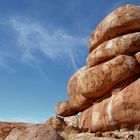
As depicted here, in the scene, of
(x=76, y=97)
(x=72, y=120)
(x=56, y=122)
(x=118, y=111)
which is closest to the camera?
(x=118, y=111)

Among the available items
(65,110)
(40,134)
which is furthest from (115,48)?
(40,134)

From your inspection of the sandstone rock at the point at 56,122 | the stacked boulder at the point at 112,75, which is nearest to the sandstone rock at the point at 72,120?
the sandstone rock at the point at 56,122

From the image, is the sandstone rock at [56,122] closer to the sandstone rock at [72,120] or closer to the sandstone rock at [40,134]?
the sandstone rock at [72,120]

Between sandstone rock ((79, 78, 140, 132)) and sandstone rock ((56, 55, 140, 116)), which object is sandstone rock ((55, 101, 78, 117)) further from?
sandstone rock ((79, 78, 140, 132))

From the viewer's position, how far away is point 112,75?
1040 inches

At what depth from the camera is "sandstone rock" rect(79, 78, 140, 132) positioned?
23.1 meters

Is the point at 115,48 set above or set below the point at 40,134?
above

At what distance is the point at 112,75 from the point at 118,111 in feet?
11.9

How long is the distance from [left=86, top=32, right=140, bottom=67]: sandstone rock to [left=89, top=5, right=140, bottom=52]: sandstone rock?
A: 92 cm

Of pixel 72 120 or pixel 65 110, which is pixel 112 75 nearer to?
pixel 72 120

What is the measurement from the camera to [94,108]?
28047mm

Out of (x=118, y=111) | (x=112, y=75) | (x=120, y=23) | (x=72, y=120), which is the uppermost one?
(x=120, y=23)

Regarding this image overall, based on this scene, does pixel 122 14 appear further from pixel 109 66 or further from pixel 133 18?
pixel 109 66

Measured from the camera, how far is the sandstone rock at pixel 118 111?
23094mm
